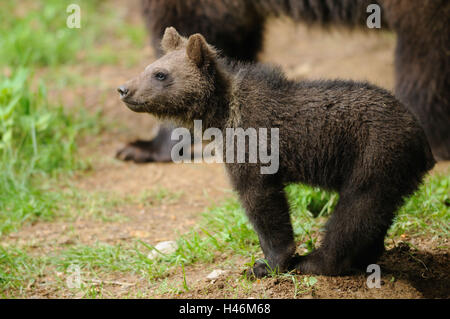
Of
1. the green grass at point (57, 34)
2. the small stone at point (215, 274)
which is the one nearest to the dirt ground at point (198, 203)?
the small stone at point (215, 274)

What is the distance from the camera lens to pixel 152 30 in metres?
5.89

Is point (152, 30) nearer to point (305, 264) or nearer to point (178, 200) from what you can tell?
point (178, 200)

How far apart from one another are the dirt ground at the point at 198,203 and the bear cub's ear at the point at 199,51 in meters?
1.33

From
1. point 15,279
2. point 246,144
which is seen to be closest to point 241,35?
point 246,144

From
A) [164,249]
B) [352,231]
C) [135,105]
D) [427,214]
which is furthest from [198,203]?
[352,231]

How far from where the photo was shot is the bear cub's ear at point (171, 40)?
388 cm

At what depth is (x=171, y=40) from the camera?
3.90 m

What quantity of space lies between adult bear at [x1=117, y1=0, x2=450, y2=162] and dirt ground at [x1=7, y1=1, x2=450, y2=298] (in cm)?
28

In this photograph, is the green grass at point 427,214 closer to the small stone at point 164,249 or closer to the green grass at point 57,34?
the small stone at point 164,249

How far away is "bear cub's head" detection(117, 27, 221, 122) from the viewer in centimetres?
365

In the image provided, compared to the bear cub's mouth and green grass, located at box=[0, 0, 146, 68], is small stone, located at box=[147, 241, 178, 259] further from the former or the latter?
green grass, located at box=[0, 0, 146, 68]

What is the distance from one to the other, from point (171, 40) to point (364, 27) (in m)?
2.45

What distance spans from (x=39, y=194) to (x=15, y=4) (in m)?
5.29

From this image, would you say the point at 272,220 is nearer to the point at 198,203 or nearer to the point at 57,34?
the point at 198,203
